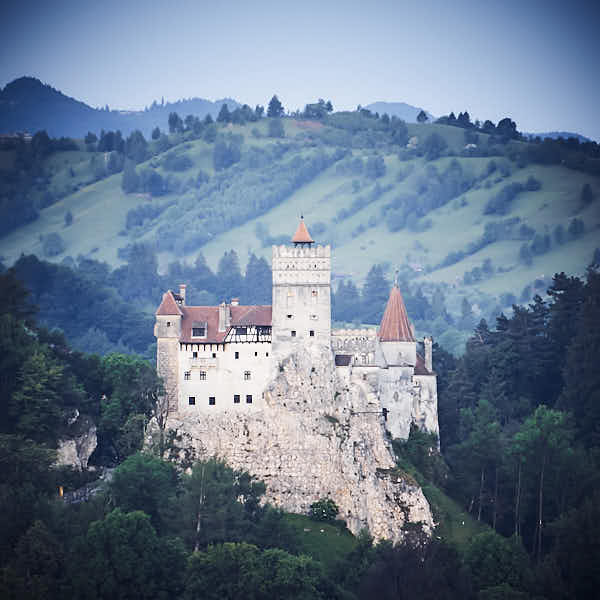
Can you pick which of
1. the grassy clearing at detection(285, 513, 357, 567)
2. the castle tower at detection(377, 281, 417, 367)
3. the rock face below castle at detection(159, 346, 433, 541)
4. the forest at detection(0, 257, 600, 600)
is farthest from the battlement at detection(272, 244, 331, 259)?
the grassy clearing at detection(285, 513, 357, 567)

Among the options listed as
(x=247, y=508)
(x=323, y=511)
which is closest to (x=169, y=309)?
(x=247, y=508)

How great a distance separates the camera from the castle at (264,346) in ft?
276

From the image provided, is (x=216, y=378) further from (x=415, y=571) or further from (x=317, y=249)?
(x=415, y=571)

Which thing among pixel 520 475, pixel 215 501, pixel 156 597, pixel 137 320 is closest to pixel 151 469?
pixel 215 501

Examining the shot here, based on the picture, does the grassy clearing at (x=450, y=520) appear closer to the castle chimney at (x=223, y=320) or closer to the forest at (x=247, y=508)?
the forest at (x=247, y=508)

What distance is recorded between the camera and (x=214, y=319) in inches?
3386

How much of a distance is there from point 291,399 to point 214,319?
840 cm

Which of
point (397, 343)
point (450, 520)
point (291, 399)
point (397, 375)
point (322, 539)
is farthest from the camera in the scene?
point (397, 343)

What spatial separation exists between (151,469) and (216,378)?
28.9ft

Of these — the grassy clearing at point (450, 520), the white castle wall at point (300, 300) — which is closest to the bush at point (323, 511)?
the grassy clearing at point (450, 520)

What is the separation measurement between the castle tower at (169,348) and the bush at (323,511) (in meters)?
12.4

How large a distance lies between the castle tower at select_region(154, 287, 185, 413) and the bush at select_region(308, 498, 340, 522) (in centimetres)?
1240

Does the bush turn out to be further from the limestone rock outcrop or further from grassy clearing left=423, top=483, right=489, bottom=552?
the limestone rock outcrop

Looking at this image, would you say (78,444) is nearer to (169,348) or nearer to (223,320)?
(169,348)
